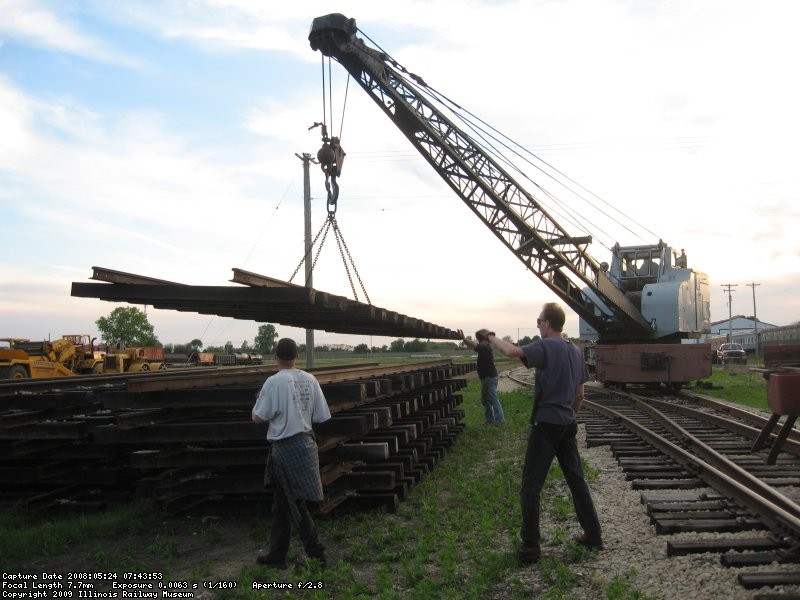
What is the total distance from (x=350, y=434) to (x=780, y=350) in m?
5.71

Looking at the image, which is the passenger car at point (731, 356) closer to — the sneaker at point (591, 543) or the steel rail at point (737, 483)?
the steel rail at point (737, 483)

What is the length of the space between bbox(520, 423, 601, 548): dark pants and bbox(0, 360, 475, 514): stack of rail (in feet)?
4.85

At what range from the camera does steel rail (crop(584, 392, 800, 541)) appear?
194 inches

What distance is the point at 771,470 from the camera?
24.4 ft

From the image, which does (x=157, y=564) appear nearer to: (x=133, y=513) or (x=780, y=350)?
(x=133, y=513)

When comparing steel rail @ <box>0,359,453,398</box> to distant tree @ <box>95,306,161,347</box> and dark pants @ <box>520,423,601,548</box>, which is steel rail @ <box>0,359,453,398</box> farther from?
distant tree @ <box>95,306,161,347</box>

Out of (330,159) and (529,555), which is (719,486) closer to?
(529,555)

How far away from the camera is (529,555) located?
4.75 meters

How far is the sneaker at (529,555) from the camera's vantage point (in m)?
4.75

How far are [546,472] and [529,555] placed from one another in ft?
1.89

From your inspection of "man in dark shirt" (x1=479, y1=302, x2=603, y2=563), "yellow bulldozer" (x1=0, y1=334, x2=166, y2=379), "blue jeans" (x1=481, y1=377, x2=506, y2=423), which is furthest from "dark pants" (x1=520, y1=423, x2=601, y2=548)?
"yellow bulldozer" (x1=0, y1=334, x2=166, y2=379)

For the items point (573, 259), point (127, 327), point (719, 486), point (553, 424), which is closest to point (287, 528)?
point (553, 424)

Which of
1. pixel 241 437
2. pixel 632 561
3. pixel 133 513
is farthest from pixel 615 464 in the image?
pixel 133 513

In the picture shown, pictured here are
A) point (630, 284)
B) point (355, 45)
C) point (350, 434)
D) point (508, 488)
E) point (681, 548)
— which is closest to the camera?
point (681, 548)
